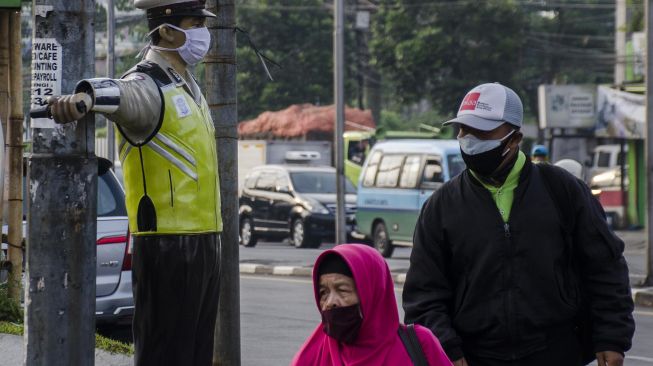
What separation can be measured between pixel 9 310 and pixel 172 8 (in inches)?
190

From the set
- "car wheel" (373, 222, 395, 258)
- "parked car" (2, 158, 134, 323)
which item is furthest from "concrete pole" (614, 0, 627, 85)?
"parked car" (2, 158, 134, 323)

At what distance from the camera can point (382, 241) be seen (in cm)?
2391

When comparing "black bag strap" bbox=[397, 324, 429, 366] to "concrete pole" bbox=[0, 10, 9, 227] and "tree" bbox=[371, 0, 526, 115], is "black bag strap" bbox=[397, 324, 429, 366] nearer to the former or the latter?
"concrete pole" bbox=[0, 10, 9, 227]

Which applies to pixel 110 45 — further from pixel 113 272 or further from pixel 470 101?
pixel 470 101

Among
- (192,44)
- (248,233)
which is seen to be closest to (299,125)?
(248,233)

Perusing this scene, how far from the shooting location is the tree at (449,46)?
164ft

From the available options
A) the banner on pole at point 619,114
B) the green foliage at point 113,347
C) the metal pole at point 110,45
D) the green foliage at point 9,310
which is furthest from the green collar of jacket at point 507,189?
the banner on pole at point 619,114

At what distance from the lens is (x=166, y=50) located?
5.48 meters

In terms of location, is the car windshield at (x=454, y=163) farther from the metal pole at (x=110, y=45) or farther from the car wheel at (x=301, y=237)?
the metal pole at (x=110, y=45)

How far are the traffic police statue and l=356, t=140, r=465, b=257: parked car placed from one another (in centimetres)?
1742

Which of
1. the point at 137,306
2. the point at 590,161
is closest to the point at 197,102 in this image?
the point at 137,306

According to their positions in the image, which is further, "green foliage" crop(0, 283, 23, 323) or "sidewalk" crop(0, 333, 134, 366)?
"green foliage" crop(0, 283, 23, 323)

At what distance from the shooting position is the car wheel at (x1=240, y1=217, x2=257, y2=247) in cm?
2933

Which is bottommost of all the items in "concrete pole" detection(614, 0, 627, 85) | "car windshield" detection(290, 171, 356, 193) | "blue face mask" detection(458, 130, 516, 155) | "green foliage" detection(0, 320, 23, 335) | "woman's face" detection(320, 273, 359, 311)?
"green foliage" detection(0, 320, 23, 335)
